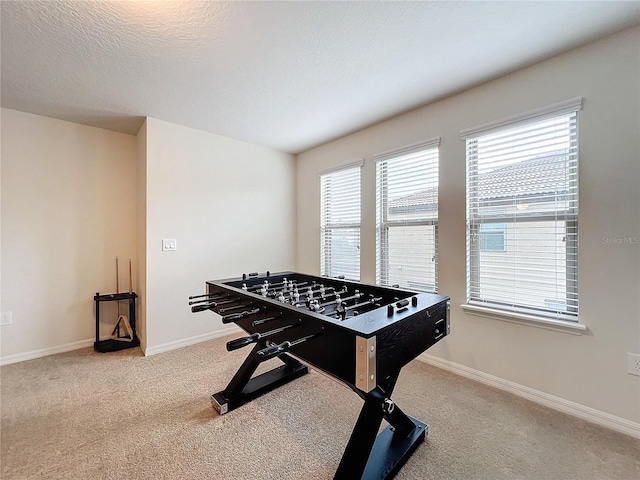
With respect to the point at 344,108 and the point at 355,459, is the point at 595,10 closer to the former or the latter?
the point at 344,108

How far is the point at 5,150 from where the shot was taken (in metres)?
2.58

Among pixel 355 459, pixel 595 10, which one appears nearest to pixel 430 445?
pixel 355 459

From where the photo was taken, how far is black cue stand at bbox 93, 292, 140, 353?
284cm

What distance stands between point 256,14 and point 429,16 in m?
0.97

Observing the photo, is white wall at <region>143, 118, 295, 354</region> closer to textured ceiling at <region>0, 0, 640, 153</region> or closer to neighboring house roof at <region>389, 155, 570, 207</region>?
textured ceiling at <region>0, 0, 640, 153</region>

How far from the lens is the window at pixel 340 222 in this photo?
10.9 ft

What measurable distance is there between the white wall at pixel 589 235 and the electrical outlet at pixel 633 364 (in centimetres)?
3

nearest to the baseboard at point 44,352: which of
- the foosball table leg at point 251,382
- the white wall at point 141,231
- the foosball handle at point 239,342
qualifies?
the white wall at point 141,231

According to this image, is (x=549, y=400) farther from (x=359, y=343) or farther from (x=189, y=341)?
(x=189, y=341)

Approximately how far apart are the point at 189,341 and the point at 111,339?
86cm

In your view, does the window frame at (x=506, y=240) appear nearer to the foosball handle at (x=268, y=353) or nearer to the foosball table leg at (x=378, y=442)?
the foosball table leg at (x=378, y=442)

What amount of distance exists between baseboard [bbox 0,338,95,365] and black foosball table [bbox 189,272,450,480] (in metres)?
2.05

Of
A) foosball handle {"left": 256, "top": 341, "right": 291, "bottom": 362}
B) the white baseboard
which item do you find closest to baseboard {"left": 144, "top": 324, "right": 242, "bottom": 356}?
the white baseboard

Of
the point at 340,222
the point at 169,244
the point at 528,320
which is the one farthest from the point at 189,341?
the point at 528,320
